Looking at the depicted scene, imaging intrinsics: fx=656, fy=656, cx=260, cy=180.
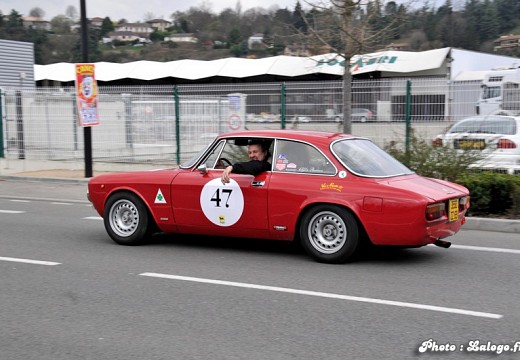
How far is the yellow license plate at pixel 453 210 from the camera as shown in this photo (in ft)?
→ 24.1

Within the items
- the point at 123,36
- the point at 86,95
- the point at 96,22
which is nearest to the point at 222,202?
the point at 86,95

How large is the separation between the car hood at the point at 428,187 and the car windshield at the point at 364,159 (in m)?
0.21

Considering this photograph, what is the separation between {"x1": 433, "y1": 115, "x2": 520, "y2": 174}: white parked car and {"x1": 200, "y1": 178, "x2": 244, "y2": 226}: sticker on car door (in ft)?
19.4

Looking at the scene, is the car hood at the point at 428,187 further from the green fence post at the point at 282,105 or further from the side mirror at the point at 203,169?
the green fence post at the point at 282,105

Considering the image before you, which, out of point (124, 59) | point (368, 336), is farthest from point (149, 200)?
point (124, 59)

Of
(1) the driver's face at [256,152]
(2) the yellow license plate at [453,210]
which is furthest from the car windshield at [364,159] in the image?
(1) the driver's face at [256,152]

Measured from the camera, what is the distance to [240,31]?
80062mm

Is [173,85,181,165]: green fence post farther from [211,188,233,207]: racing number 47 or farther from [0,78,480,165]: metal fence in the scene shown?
[211,188,233,207]: racing number 47

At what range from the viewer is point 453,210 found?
7422 millimetres

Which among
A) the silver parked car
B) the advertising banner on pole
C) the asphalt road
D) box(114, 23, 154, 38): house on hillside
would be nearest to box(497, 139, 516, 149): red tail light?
A: the silver parked car

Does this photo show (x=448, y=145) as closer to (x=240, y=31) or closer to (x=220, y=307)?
(x=220, y=307)

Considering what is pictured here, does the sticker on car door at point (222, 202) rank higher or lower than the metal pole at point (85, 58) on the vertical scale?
lower

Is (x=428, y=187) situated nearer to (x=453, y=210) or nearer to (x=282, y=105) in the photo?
(x=453, y=210)

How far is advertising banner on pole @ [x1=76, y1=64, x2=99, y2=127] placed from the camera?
17.0 metres
